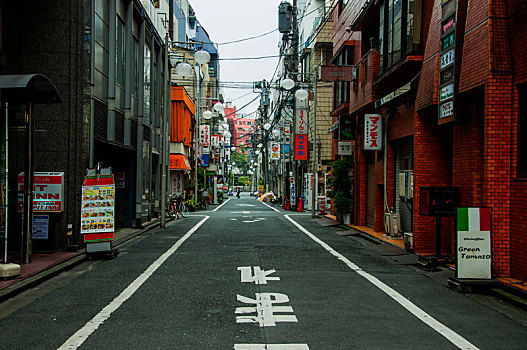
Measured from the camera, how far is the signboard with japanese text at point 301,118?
128 feet

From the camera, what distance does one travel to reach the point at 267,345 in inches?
231

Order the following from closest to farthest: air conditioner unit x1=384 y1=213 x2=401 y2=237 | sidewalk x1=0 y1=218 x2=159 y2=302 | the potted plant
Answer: sidewalk x1=0 y1=218 x2=159 y2=302 < air conditioner unit x1=384 y1=213 x2=401 y2=237 < the potted plant

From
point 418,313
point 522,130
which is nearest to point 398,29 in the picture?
point 522,130

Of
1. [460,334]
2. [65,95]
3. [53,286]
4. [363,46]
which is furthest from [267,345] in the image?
[363,46]

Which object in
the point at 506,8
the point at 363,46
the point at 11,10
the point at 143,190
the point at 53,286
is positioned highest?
the point at 363,46

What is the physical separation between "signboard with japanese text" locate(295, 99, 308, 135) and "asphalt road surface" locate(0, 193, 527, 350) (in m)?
26.7

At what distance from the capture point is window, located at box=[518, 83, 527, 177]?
962 centimetres

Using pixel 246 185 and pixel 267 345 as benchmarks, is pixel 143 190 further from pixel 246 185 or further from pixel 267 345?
pixel 246 185

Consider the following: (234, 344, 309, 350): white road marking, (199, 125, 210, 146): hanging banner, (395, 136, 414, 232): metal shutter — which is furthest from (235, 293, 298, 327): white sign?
(199, 125, 210, 146): hanging banner

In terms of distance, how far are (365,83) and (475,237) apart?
13.0 meters

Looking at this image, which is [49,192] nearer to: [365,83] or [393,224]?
[393,224]

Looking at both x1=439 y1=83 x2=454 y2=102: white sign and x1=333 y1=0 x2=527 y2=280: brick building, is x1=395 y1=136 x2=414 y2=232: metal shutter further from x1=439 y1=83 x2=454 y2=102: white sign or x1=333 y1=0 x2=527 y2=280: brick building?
x1=439 y1=83 x2=454 y2=102: white sign

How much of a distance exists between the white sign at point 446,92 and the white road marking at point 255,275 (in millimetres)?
5304

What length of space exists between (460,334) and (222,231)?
46.9 ft
